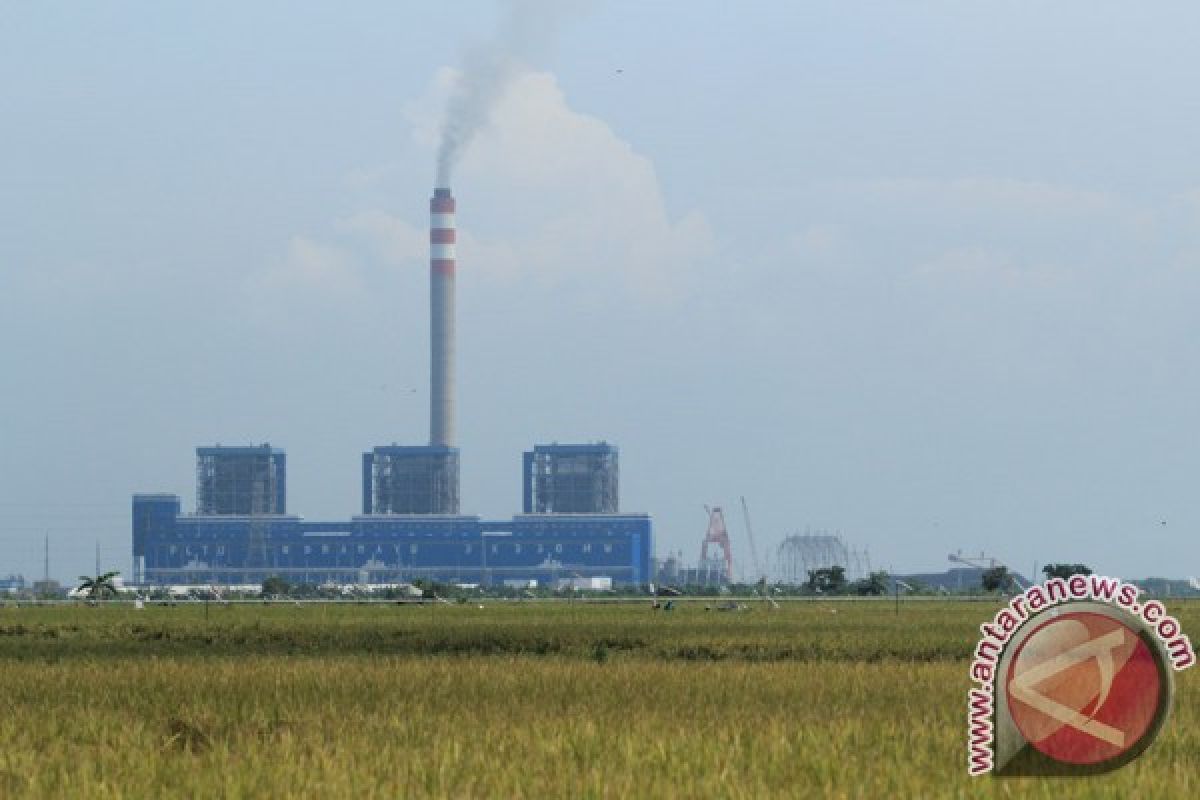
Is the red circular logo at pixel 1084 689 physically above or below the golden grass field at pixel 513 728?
above

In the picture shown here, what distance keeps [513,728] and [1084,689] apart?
33.1ft

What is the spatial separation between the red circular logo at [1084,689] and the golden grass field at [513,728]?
0.43 m

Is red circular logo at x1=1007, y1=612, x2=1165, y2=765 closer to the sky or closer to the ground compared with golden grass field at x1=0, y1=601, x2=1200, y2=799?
closer to the sky

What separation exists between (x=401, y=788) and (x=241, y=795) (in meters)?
1.44

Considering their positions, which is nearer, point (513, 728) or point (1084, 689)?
point (1084, 689)

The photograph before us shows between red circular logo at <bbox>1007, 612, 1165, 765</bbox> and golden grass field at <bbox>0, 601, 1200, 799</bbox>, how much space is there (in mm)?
432

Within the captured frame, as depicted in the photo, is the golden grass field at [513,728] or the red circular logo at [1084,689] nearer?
the red circular logo at [1084,689]

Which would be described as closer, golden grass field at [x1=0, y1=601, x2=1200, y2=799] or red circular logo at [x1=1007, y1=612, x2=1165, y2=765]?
red circular logo at [x1=1007, y1=612, x2=1165, y2=765]

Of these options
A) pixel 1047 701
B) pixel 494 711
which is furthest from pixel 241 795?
pixel 494 711

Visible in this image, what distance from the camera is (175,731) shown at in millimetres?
26750

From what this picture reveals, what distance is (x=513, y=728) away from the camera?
2680 cm

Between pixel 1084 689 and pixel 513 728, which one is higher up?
pixel 1084 689

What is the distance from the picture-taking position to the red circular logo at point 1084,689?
17.1 metres

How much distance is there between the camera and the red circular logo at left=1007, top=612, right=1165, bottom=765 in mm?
17062
